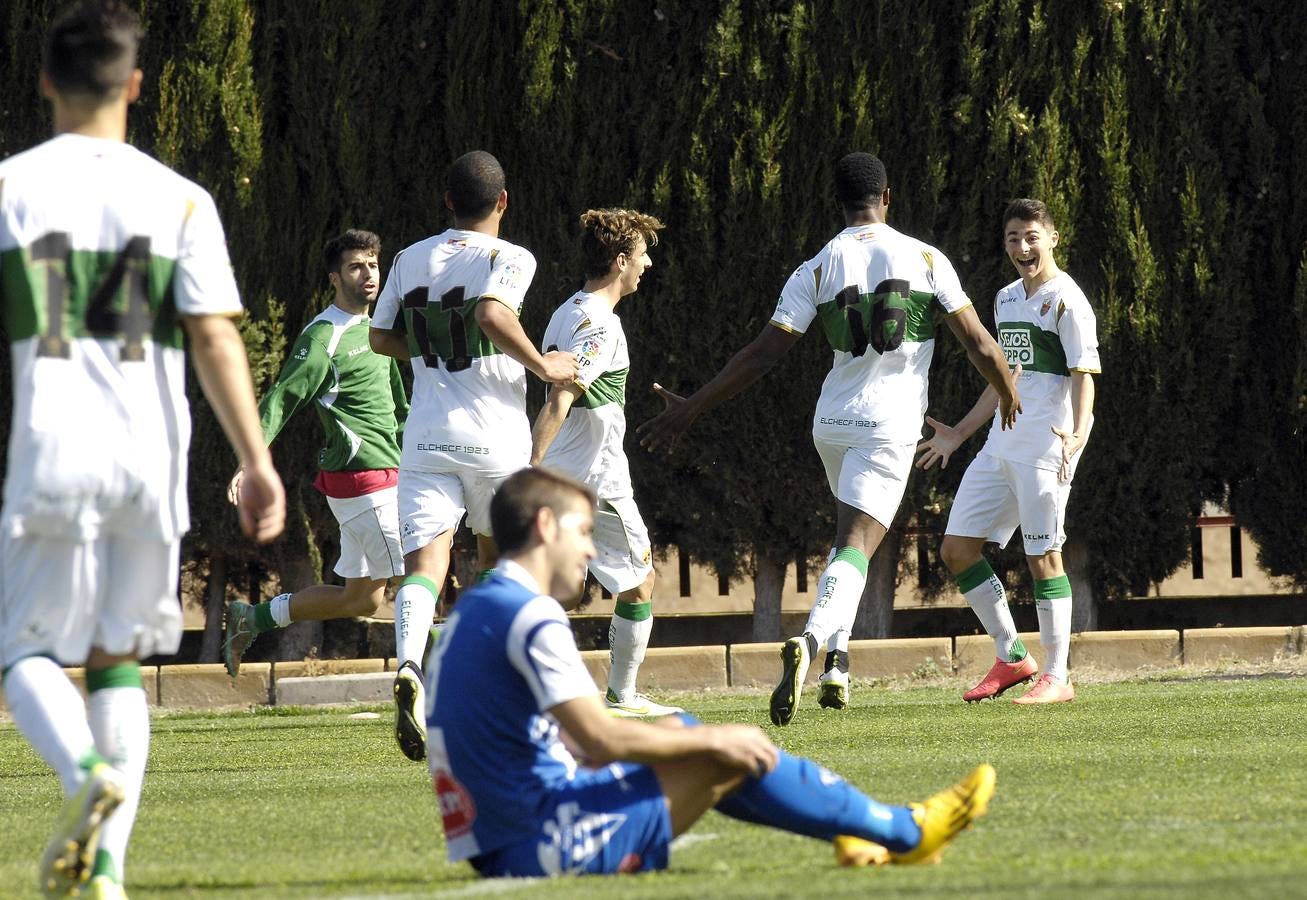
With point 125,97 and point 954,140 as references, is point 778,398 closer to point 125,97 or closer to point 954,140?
Answer: point 954,140

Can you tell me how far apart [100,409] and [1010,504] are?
6.45 m

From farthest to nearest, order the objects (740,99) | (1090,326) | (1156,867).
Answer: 1. (740,99)
2. (1090,326)
3. (1156,867)

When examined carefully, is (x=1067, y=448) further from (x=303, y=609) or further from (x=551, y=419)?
(x=303, y=609)

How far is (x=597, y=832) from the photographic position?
424 centimetres

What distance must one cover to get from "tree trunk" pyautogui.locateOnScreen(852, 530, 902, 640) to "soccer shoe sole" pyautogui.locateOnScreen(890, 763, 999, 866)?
869cm

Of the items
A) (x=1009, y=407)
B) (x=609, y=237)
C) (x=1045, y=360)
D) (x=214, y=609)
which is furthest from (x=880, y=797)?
(x=214, y=609)

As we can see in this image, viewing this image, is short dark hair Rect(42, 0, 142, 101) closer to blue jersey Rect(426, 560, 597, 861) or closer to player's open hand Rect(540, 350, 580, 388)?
blue jersey Rect(426, 560, 597, 861)

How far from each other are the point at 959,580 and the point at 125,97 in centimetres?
632

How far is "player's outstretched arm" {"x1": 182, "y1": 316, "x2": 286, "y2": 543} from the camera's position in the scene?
4.30 m

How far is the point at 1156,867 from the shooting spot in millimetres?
4148

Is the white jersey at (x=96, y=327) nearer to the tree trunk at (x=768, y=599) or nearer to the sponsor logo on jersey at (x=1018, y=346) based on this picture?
the sponsor logo on jersey at (x=1018, y=346)

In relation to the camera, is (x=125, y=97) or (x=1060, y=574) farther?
(x=1060, y=574)

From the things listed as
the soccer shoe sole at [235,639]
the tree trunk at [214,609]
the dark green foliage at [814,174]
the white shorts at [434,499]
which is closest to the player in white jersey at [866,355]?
the white shorts at [434,499]

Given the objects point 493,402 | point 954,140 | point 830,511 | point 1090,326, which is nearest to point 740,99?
point 954,140
